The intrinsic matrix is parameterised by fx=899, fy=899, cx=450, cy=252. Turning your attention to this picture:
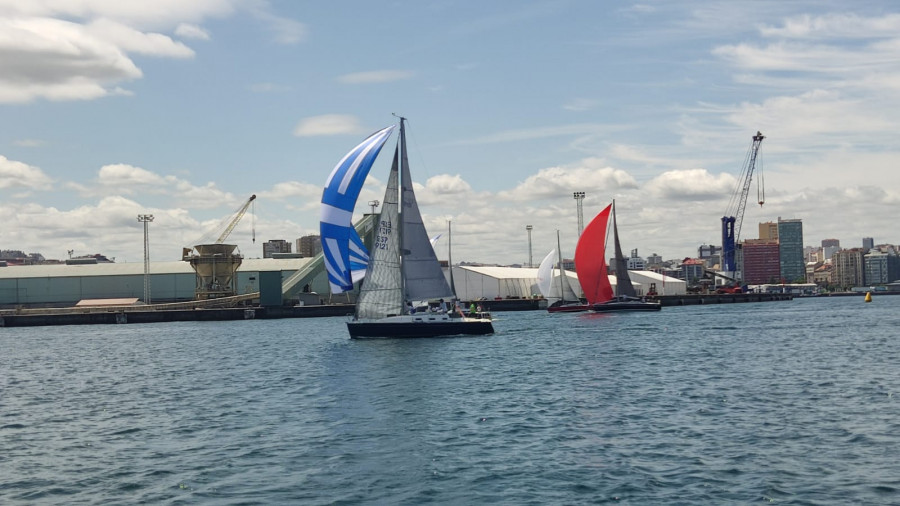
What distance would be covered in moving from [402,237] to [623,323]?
3586 centimetres

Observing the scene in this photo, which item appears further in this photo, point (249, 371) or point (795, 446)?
point (249, 371)

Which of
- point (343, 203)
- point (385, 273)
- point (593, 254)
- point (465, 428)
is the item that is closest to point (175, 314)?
point (593, 254)

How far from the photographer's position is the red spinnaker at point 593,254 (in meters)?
114

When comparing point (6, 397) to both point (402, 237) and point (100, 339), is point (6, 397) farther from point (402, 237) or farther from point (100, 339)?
point (100, 339)

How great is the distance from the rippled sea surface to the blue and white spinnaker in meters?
10.6

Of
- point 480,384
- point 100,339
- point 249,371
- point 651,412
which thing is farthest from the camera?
point 100,339

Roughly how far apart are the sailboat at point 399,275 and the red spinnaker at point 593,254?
51.6m

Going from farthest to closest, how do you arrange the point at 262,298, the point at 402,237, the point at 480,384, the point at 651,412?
the point at 262,298
the point at 402,237
the point at 480,384
the point at 651,412

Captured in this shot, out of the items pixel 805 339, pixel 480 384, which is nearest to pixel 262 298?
pixel 805 339

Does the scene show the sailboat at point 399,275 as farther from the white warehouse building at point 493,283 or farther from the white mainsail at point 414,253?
the white warehouse building at point 493,283

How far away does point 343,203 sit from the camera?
63062mm

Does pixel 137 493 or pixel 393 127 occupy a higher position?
pixel 393 127

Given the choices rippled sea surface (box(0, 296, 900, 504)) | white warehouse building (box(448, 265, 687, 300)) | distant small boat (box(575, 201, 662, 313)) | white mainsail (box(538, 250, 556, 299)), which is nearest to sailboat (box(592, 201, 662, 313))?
distant small boat (box(575, 201, 662, 313))

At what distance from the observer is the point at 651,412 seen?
3073cm
